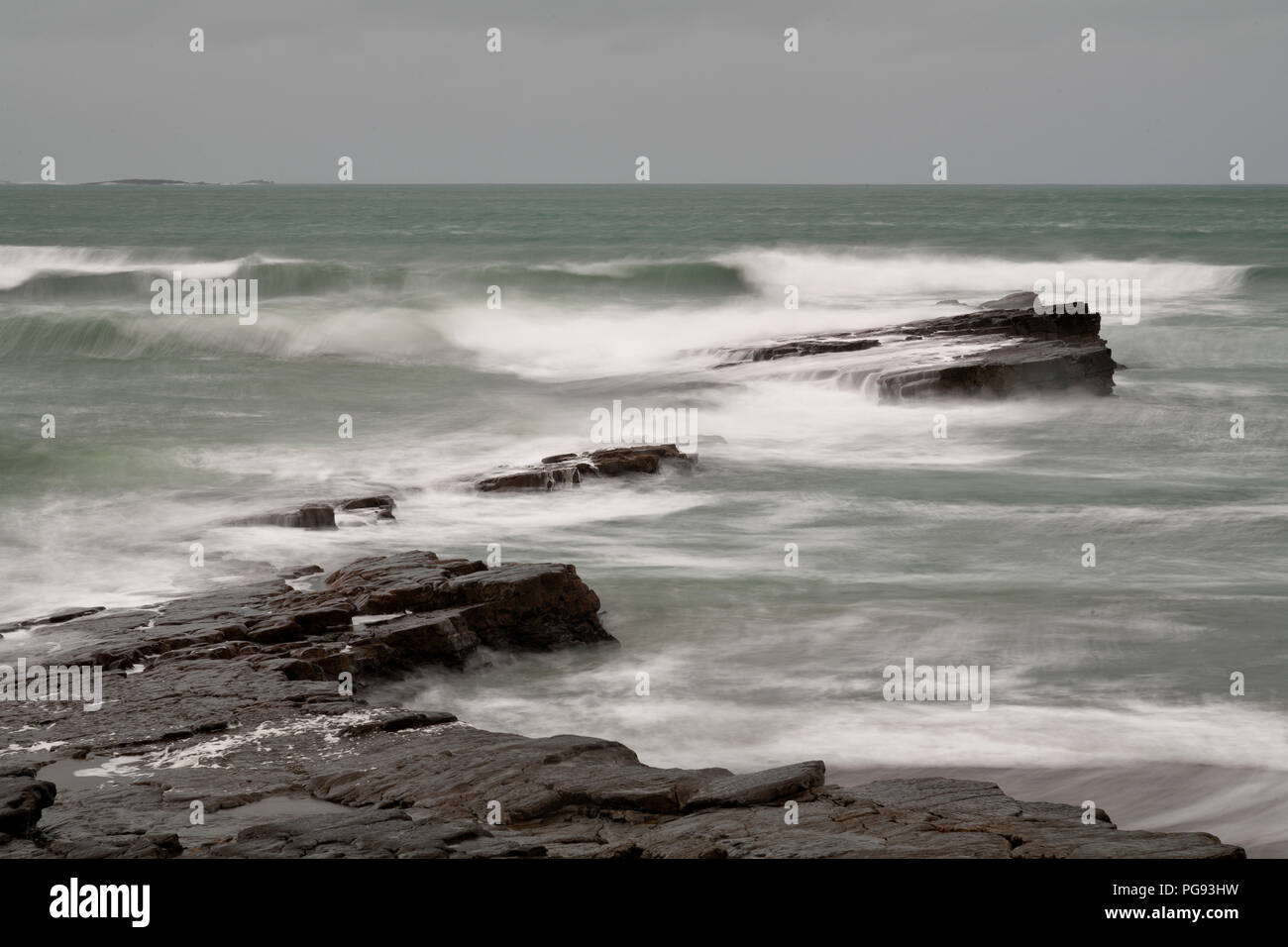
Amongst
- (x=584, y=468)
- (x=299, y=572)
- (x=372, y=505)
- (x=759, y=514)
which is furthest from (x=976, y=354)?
(x=299, y=572)

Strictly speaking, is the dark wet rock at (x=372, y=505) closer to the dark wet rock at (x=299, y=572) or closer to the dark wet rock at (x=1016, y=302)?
the dark wet rock at (x=299, y=572)

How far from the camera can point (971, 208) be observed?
92562 mm

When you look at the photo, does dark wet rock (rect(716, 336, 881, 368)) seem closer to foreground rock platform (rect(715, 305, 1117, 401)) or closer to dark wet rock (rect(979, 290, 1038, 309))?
foreground rock platform (rect(715, 305, 1117, 401))

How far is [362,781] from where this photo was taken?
6.98 m

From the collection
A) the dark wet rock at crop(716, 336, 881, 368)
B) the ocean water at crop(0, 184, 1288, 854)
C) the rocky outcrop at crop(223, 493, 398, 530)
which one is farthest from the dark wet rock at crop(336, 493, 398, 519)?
the dark wet rock at crop(716, 336, 881, 368)

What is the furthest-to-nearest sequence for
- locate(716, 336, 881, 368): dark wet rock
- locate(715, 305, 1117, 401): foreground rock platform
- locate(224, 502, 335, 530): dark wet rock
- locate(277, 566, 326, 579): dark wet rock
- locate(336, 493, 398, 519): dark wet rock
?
locate(716, 336, 881, 368): dark wet rock → locate(715, 305, 1117, 401): foreground rock platform → locate(336, 493, 398, 519): dark wet rock → locate(224, 502, 335, 530): dark wet rock → locate(277, 566, 326, 579): dark wet rock

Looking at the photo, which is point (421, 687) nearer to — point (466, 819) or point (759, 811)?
point (466, 819)

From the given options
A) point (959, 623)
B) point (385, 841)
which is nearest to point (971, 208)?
point (959, 623)

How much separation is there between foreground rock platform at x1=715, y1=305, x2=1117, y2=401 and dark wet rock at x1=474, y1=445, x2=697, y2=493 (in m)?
6.05

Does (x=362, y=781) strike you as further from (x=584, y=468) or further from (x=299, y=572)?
(x=584, y=468)

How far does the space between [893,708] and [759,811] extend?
2.96m

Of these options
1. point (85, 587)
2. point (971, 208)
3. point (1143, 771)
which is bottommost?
point (1143, 771)

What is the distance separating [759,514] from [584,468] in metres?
2.13

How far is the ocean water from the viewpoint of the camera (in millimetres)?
8914
